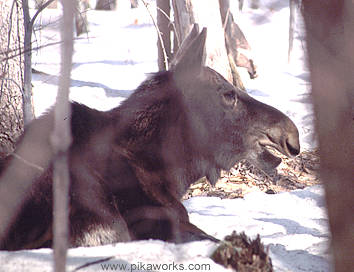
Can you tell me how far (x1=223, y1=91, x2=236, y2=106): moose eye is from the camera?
534 cm

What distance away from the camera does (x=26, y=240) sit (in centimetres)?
432

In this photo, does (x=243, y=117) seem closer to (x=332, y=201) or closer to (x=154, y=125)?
(x=154, y=125)

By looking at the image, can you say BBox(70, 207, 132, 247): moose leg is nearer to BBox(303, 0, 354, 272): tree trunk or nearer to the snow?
the snow

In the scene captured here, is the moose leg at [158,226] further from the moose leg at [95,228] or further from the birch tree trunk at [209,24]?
the birch tree trunk at [209,24]

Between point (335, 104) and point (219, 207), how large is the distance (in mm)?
4128

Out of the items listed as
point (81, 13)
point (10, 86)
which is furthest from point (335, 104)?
point (10, 86)

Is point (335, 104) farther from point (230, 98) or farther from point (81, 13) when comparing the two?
point (81, 13)

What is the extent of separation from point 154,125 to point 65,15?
2649mm

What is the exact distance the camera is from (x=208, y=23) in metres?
11.1

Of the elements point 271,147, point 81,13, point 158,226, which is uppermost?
point 81,13

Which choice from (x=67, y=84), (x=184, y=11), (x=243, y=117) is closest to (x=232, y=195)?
(x=243, y=117)

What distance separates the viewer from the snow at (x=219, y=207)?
3.65 m

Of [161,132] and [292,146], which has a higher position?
→ [161,132]

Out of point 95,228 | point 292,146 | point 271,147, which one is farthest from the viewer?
point 271,147
